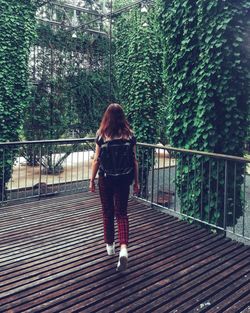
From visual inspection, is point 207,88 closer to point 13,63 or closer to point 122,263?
point 122,263

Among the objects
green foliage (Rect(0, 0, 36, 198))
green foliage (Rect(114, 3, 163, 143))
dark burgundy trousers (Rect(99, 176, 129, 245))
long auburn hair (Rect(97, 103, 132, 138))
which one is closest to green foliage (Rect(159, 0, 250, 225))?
dark burgundy trousers (Rect(99, 176, 129, 245))

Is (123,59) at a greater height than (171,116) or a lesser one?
greater

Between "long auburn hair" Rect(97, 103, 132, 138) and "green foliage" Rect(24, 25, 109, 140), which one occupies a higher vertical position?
"green foliage" Rect(24, 25, 109, 140)

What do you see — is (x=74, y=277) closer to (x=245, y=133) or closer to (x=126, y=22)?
(x=245, y=133)

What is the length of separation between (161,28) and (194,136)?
6.86 ft

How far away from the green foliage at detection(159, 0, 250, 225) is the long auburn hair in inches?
70.7

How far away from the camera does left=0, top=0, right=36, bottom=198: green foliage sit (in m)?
8.06

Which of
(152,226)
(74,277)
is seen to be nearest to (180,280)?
(74,277)

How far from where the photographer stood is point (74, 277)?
366 cm

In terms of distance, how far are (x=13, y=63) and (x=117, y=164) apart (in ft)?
18.8

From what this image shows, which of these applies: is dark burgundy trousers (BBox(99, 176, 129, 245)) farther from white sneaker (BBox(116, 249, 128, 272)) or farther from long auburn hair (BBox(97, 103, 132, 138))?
long auburn hair (BBox(97, 103, 132, 138))

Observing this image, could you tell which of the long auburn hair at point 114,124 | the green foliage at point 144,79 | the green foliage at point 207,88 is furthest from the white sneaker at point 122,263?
the green foliage at point 144,79

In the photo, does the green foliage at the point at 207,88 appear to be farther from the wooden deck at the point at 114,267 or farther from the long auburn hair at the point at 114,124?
the long auburn hair at the point at 114,124

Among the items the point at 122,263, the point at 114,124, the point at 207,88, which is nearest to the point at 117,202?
the point at 122,263
